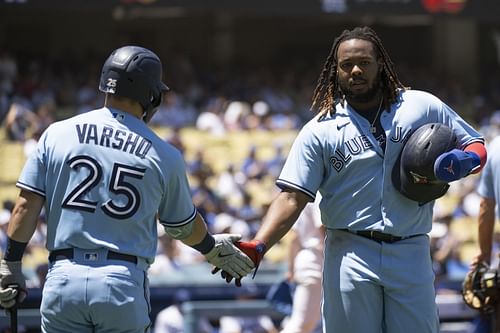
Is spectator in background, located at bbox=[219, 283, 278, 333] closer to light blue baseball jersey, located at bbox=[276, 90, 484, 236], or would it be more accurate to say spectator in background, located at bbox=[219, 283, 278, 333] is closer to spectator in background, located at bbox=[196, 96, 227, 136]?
light blue baseball jersey, located at bbox=[276, 90, 484, 236]

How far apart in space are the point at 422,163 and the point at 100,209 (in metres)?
1.42

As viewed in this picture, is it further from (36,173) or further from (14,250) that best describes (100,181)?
(14,250)

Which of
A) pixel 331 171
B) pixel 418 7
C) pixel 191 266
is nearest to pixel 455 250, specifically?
pixel 191 266

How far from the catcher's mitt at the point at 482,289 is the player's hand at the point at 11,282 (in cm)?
253

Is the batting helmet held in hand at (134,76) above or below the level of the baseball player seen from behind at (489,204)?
above

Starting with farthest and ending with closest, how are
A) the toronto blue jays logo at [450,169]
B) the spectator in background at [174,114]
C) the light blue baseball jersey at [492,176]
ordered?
the spectator in background at [174,114], the light blue baseball jersey at [492,176], the toronto blue jays logo at [450,169]

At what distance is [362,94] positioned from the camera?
16.0 feet

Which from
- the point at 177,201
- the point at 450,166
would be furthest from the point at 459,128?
the point at 177,201

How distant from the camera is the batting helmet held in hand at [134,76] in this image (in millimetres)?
4594

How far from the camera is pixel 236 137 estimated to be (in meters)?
18.3

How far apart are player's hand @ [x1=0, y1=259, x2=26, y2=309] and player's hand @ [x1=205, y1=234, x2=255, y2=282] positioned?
2.82 ft

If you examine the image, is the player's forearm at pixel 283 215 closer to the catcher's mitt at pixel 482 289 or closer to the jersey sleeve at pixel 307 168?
the jersey sleeve at pixel 307 168

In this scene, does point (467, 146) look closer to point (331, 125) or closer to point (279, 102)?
point (331, 125)

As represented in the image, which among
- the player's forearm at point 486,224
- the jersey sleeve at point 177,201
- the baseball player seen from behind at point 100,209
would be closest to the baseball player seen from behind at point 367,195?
the jersey sleeve at point 177,201
